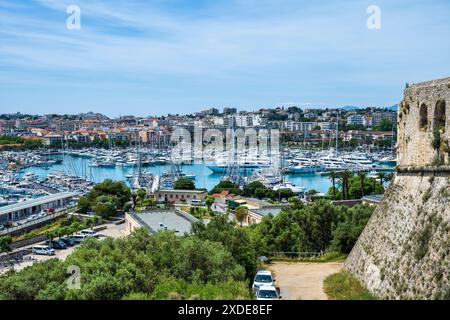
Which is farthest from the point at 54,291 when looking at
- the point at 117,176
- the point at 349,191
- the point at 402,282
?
the point at 117,176

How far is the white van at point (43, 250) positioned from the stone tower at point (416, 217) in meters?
23.3

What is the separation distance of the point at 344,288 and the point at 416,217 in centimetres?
283

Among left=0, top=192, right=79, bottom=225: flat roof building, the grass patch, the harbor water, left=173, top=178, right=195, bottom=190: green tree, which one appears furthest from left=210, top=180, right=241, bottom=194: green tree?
the grass patch

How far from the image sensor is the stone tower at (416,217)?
10.5m

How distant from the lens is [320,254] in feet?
69.4

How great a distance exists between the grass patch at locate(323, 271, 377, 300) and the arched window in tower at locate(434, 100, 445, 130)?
4.31 metres

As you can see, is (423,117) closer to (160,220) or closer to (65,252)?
(160,220)

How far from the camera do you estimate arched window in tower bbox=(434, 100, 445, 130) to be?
40.4 feet

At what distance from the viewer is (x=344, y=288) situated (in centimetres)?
1359

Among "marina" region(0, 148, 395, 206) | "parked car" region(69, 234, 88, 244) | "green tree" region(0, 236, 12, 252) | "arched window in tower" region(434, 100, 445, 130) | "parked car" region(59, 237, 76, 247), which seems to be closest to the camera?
"arched window in tower" region(434, 100, 445, 130)

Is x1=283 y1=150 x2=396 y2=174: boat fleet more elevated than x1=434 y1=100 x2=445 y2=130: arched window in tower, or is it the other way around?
x1=434 y1=100 x2=445 y2=130: arched window in tower

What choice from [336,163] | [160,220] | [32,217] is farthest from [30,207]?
[336,163]

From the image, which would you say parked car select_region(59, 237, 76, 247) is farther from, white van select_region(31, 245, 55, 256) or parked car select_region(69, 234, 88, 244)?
white van select_region(31, 245, 55, 256)

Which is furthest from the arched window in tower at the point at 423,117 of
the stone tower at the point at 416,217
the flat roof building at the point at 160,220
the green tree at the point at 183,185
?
the green tree at the point at 183,185
